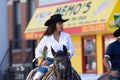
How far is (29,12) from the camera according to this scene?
32625mm

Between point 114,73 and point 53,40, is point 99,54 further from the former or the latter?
point 53,40

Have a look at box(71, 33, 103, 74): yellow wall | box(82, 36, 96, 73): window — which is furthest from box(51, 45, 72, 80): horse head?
box(82, 36, 96, 73): window

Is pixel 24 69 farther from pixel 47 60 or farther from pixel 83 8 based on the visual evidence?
pixel 47 60

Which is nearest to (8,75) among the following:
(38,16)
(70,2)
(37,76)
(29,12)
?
(38,16)

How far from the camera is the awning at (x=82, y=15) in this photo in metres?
20.8

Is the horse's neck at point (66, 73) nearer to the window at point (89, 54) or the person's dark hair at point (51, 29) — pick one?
the person's dark hair at point (51, 29)

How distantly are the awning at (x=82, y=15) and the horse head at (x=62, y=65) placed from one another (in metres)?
11.6

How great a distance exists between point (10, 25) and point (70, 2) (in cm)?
1090

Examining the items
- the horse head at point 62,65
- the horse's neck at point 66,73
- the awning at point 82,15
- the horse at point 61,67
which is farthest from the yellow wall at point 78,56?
the horse's neck at point 66,73

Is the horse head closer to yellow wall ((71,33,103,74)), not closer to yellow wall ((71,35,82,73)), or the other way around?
yellow wall ((71,33,103,74))

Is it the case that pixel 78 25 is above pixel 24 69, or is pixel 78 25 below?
above

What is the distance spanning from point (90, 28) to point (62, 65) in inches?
507

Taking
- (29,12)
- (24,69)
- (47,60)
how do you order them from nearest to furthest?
(47,60) → (24,69) → (29,12)

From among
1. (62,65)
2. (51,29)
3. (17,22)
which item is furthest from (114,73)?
(17,22)
